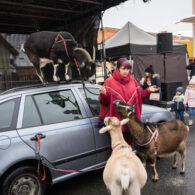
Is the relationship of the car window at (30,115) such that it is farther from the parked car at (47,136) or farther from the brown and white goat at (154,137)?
the brown and white goat at (154,137)

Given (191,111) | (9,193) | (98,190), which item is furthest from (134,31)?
(9,193)

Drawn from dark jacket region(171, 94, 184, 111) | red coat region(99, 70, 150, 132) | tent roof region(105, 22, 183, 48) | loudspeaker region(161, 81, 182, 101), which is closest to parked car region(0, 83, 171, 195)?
red coat region(99, 70, 150, 132)

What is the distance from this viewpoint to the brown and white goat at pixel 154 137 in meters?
3.26

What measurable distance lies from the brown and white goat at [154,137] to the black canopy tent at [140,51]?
7463mm

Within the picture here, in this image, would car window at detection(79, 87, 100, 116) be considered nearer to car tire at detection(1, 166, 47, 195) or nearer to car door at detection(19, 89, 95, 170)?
car door at detection(19, 89, 95, 170)

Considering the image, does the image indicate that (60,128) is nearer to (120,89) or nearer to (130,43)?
(120,89)

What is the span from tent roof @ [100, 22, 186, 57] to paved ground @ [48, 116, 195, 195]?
772 centimetres

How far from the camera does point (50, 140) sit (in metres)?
2.88

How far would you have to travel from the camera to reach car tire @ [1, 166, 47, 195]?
2574 mm

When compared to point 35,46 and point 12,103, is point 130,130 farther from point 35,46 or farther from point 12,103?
point 35,46

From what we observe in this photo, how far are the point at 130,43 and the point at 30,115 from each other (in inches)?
342

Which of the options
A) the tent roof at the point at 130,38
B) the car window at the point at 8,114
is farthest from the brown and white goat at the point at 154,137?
the tent roof at the point at 130,38

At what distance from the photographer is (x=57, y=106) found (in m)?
3.25

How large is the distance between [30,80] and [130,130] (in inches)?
267
